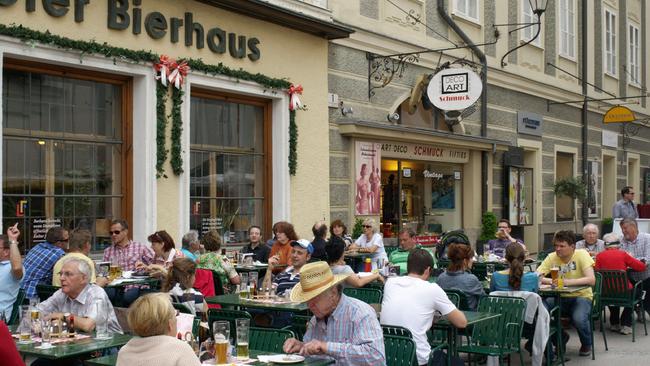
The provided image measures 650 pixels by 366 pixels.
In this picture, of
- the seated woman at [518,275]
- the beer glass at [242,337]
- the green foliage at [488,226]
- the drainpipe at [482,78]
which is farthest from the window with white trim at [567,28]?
the beer glass at [242,337]

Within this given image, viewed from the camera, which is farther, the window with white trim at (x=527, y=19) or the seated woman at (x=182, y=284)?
the window with white trim at (x=527, y=19)

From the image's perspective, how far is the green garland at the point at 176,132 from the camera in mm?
12438

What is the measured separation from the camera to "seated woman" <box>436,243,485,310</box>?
340 inches

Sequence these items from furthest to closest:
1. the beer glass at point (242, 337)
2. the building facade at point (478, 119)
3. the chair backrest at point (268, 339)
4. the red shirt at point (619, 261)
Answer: the building facade at point (478, 119), the red shirt at point (619, 261), the chair backrest at point (268, 339), the beer glass at point (242, 337)

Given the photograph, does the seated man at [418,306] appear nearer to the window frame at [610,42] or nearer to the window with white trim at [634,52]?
the window frame at [610,42]

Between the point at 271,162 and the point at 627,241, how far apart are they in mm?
5790

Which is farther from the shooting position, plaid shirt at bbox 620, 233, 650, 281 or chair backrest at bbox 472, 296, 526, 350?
plaid shirt at bbox 620, 233, 650, 281

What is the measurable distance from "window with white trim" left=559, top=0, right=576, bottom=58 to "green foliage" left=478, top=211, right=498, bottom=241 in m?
7.26

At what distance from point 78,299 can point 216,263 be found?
12.0ft

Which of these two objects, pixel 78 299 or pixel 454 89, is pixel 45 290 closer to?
pixel 78 299

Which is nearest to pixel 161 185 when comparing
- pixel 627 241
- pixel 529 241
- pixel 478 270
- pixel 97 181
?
pixel 97 181

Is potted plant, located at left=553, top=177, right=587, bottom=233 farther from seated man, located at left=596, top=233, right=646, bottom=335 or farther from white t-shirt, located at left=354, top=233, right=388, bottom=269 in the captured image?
seated man, located at left=596, top=233, right=646, bottom=335

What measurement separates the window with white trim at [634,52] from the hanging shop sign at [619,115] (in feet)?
19.3

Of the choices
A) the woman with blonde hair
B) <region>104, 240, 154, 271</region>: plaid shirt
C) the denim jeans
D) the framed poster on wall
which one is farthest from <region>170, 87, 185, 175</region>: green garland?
the framed poster on wall
